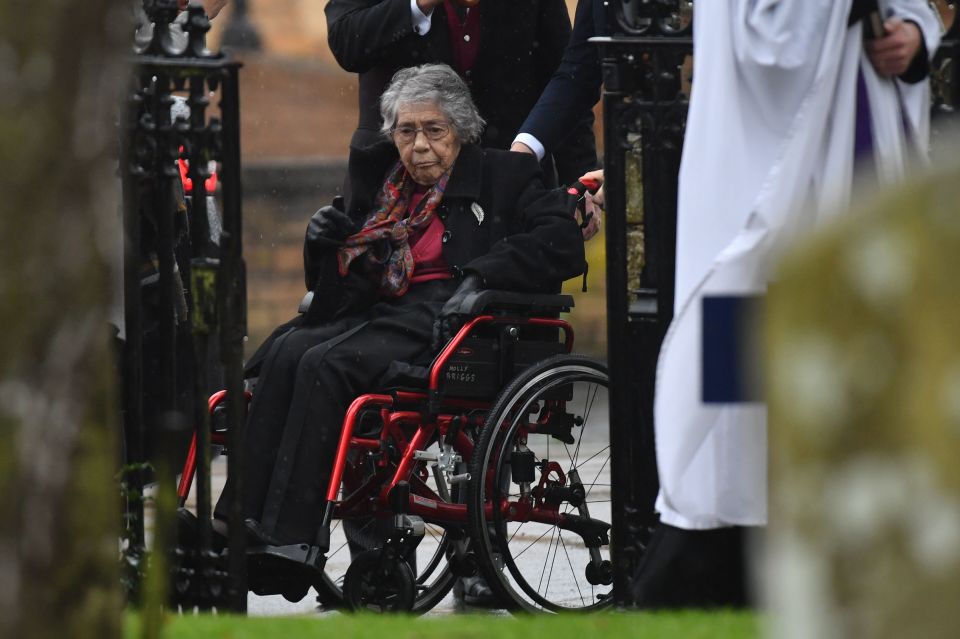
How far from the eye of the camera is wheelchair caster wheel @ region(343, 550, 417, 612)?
17.8 feet

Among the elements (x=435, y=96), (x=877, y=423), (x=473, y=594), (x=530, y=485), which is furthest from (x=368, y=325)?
(x=877, y=423)

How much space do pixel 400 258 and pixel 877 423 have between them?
456cm

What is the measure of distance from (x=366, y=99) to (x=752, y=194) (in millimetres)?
2731

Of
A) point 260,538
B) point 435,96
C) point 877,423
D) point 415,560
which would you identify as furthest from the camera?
point 435,96

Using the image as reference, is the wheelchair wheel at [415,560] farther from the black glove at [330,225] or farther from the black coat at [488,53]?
the black coat at [488,53]

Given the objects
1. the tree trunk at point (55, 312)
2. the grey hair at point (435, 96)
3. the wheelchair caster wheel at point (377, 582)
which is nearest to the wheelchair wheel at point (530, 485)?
the wheelchair caster wheel at point (377, 582)

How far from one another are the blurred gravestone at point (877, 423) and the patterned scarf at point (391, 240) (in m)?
4.47

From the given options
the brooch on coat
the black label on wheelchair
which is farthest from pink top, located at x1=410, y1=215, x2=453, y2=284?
the black label on wheelchair

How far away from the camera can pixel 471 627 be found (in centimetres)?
286

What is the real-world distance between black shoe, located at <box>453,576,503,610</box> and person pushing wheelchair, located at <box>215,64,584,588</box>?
87cm

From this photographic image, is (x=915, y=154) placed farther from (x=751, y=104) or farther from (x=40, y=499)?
(x=40, y=499)

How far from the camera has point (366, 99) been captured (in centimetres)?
654

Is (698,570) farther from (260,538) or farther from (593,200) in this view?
(593,200)

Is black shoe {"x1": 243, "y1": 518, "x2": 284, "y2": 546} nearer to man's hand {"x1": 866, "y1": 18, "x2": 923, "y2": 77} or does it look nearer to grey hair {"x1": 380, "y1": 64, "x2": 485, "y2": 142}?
grey hair {"x1": 380, "y1": 64, "x2": 485, "y2": 142}
